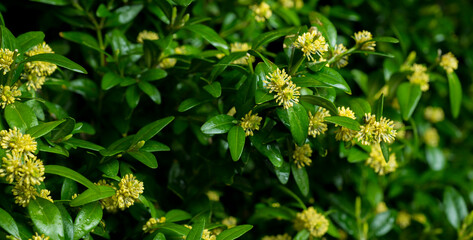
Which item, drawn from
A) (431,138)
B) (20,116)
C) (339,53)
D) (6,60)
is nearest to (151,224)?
(20,116)

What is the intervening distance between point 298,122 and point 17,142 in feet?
1.88

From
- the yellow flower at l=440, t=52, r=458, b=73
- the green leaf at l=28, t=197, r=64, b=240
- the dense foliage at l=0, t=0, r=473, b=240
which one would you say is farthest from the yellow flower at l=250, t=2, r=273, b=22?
the green leaf at l=28, t=197, r=64, b=240

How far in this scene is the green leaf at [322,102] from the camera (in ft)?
3.25

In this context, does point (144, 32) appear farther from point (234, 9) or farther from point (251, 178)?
point (251, 178)

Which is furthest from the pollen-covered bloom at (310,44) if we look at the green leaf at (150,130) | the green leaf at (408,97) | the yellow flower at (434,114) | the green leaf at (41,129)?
the yellow flower at (434,114)

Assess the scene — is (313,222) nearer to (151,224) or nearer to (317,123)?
(317,123)

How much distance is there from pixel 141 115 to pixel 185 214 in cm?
33

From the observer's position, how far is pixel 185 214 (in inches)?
45.4

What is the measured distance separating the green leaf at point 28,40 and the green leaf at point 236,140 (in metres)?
0.49

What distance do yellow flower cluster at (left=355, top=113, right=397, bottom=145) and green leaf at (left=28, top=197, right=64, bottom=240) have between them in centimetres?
66

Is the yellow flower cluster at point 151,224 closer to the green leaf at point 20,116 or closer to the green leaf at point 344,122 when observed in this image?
the green leaf at point 20,116

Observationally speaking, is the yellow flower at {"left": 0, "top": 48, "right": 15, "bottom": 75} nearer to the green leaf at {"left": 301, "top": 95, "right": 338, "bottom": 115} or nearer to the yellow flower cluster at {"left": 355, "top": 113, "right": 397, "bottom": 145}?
the green leaf at {"left": 301, "top": 95, "right": 338, "bottom": 115}

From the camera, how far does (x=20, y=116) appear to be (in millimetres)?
948

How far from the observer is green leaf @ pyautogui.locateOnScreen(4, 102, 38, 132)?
925 mm
